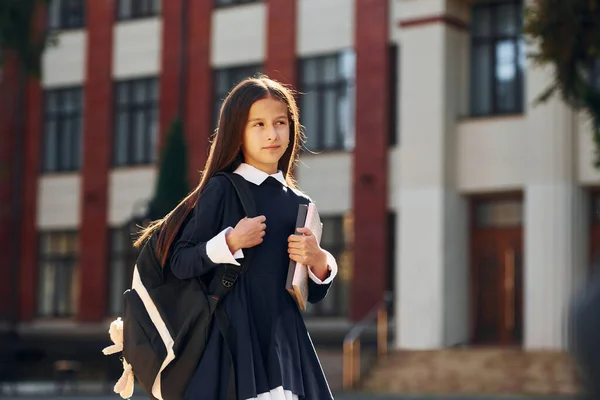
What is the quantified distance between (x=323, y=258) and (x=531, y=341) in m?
20.8

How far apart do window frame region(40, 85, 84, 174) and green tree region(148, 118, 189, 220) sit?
19.2ft

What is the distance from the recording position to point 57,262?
111 ft

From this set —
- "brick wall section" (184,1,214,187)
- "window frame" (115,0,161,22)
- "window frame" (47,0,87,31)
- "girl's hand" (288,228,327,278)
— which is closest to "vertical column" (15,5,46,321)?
"window frame" (47,0,87,31)

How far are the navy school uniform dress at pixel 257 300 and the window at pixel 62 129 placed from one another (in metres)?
30.1

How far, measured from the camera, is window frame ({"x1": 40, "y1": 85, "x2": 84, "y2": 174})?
33.8 meters

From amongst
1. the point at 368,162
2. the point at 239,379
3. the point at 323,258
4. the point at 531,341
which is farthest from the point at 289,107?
the point at 368,162

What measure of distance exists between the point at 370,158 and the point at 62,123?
31.6 ft

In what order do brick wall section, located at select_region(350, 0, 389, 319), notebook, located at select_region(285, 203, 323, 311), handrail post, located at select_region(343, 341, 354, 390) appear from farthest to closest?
brick wall section, located at select_region(350, 0, 389, 319)
handrail post, located at select_region(343, 341, 354, 390)
notebook, located at select_region(285, 203, 323, 311)

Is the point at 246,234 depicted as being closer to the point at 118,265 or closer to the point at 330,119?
the point at 330,119

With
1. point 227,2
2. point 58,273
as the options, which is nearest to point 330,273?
point 227,2

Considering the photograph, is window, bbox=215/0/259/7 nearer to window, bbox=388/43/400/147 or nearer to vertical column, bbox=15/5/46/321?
window, bbox=388/43/400/147

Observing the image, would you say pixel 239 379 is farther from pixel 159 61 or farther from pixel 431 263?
pixel 159 61

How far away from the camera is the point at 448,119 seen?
25828 millimetres

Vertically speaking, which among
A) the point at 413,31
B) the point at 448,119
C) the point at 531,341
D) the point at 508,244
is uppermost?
the point at 413,31
